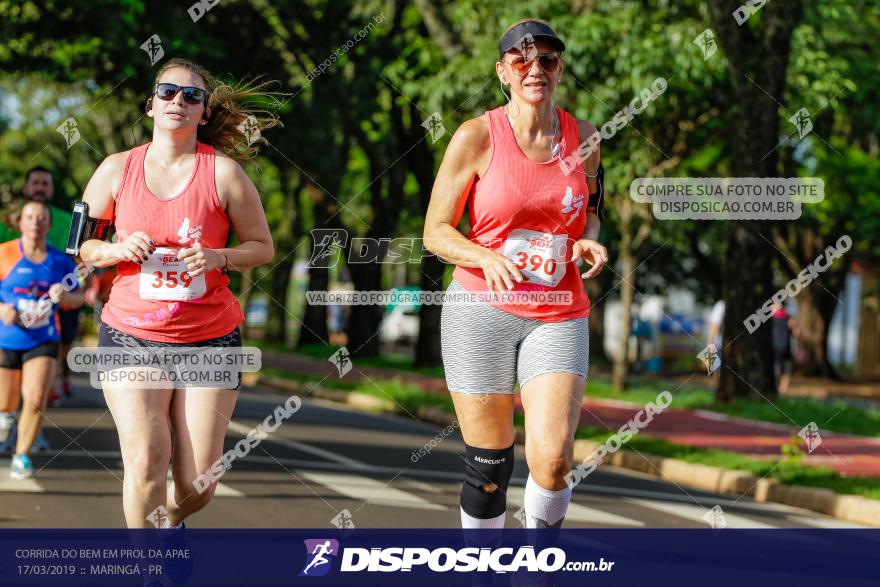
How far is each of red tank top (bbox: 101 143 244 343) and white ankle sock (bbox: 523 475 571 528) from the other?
1222 mm

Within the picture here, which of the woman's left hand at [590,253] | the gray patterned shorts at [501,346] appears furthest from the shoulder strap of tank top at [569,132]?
the gray patterned shorts at [501,346]

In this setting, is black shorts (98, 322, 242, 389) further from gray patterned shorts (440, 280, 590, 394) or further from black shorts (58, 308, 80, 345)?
black shorts (58, 308, 80, 345)

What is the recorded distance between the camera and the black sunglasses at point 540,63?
501 centimetres

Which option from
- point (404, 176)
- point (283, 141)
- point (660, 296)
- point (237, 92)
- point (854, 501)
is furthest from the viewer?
point (660, 296)

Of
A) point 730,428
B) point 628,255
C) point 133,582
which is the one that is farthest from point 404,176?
point 133,582

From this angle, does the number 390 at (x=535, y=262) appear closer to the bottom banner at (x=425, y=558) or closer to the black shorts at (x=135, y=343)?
the bottom banner at (x=425, y=558)

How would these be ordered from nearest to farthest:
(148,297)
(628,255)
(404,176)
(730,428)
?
(148,297)
(730,428)
(628,255)
(404,176)

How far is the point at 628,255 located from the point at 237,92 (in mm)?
15775

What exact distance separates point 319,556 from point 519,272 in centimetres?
203

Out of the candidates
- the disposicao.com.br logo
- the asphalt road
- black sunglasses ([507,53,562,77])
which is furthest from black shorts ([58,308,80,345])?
black sunglasses ([507,53,562,77])

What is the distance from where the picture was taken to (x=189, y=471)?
5.14m

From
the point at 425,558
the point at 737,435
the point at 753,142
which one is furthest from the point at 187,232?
the point at 753,142

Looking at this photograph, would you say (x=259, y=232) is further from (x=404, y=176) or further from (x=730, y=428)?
(x=404, y=176)

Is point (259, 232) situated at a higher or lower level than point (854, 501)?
higher
